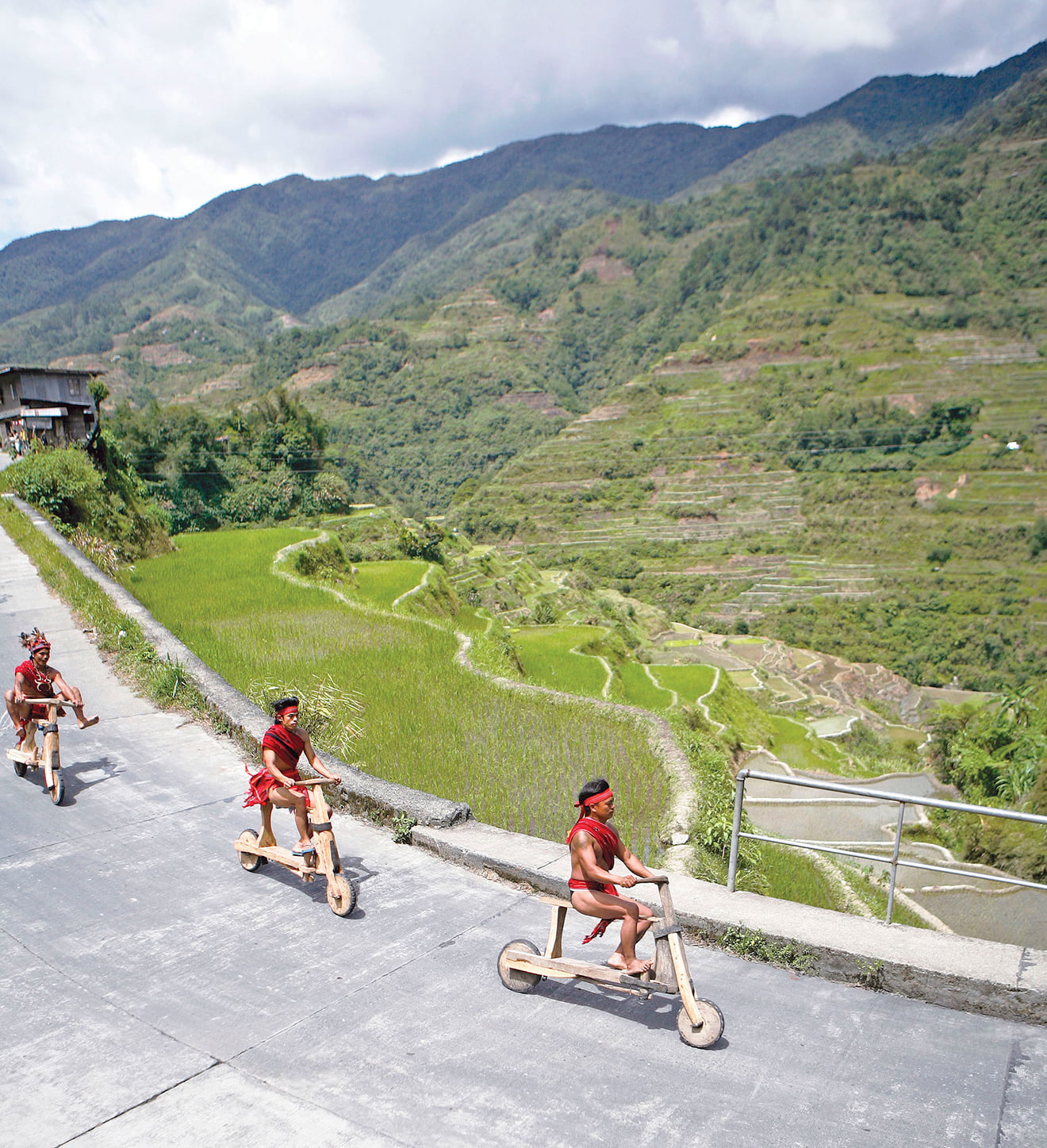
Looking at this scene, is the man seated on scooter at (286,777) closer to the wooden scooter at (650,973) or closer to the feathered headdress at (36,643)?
the wooden scooter at (650,973)

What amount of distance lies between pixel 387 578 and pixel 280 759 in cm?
1777

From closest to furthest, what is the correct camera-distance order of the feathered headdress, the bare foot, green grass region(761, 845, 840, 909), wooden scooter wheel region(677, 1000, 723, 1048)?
wooden scooter wheel region(677, 1000, 723, 1048) → the bare foot → the feathered headdress → green grass region(761, 845, 840, 909)

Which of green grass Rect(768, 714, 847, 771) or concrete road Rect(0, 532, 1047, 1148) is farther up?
concrete road Rect(0, 532, 1047, 1148)

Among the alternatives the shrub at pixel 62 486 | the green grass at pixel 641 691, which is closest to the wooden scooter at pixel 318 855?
the shrub at pixel 62 486

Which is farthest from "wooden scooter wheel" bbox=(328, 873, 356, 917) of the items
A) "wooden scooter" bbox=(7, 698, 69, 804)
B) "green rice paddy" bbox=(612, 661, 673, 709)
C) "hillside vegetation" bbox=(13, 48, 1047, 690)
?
"hillside vegetation" bbox=(13, 48, 1047, 690)

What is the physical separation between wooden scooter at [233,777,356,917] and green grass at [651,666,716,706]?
2176 centimetres

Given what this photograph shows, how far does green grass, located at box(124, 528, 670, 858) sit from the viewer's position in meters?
7.53

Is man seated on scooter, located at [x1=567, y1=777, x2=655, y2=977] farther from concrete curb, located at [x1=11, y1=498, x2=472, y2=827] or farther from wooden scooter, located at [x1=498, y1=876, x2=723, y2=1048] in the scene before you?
concrete curb, located at [x1=11, y1=498, x2=472, y2=827]

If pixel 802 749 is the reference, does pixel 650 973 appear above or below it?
above

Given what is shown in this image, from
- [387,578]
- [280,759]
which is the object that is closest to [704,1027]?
[280,759]

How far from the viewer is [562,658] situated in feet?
79.9

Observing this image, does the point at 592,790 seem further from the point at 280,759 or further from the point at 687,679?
the point at 687,679

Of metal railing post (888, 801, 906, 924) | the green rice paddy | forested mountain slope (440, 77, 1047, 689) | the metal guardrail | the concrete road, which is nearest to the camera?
the concrete road

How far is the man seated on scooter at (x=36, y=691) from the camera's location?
21.0ft
